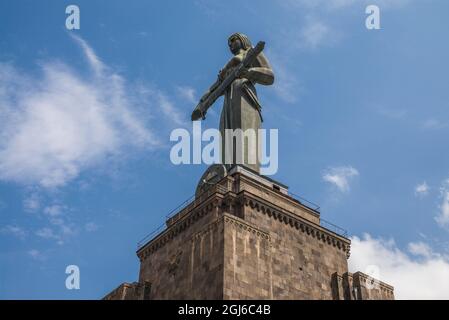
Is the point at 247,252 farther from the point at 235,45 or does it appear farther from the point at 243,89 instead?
the point at 235,45

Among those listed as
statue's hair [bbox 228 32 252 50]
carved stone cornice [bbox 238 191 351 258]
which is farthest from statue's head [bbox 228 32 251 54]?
carved stone cornice [bbox 238 191 351 258]

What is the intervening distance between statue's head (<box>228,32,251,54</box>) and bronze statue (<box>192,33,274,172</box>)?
0.69m

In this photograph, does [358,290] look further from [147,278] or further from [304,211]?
[147,278]

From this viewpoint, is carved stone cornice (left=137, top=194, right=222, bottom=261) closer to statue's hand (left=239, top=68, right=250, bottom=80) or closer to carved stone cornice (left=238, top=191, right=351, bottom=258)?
carved stone cornice (left=238, top=191, right=351, bottom=258)

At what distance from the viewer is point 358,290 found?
3978cm

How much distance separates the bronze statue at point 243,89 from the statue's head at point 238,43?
2.26ft

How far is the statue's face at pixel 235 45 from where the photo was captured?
167ft

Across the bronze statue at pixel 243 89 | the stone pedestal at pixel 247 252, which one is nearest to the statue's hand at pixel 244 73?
the bronze statue at pixel 243 89

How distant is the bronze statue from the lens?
46.2 meters

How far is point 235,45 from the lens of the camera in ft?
167
